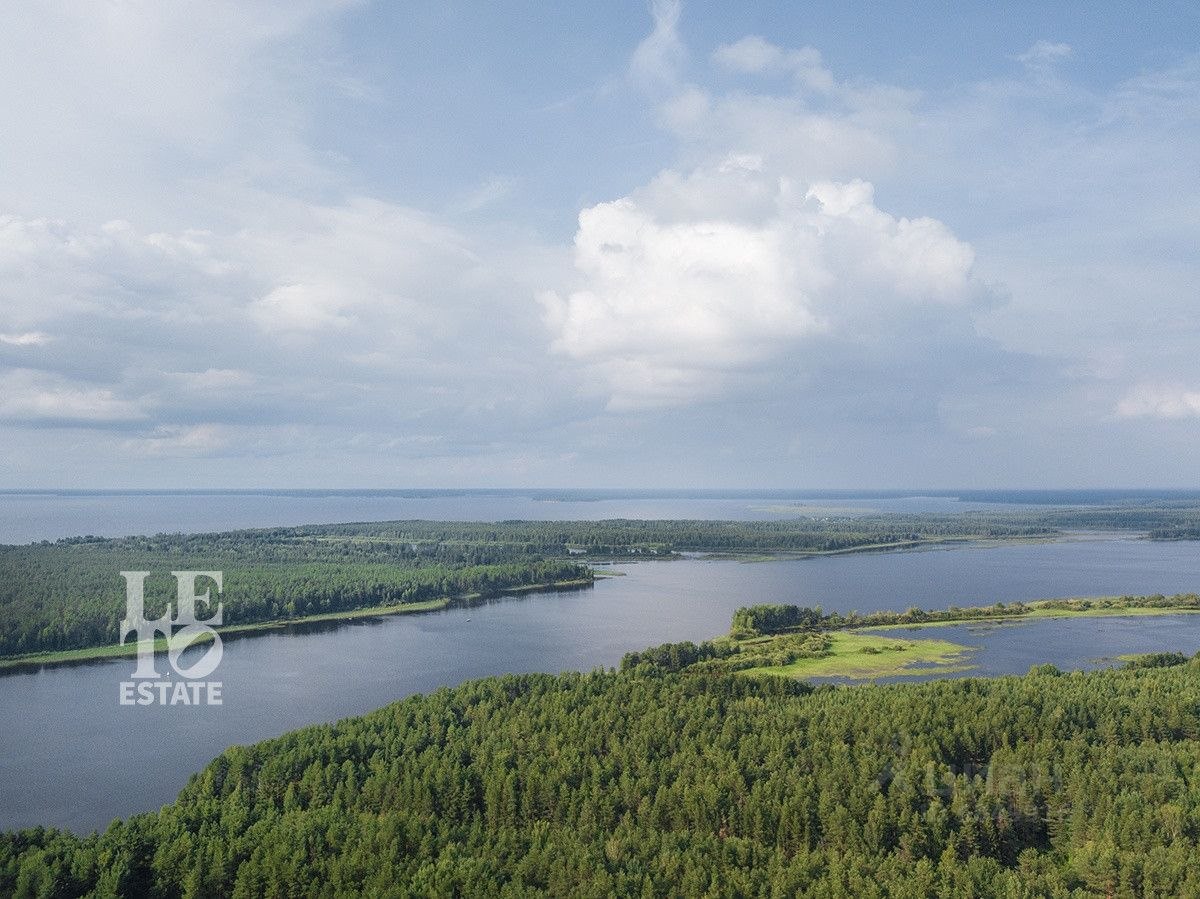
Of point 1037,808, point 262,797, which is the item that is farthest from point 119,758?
point 1037,808

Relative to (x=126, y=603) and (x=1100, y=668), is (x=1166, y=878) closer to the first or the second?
(x=1100, y=668)

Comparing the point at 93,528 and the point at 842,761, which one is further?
the point at 93,528

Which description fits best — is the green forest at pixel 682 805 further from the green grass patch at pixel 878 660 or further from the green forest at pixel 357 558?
the green forest at pixel 357 558

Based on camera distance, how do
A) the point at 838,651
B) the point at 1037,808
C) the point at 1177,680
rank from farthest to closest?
the point at 838,651 → the point at 1177,680 → the point at 1037,808

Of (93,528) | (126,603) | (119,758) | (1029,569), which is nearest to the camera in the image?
(119,758)

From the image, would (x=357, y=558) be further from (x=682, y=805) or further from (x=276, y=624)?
(x=682, y=805)

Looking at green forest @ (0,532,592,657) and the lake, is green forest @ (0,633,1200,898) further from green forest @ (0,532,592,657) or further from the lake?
green forest @ (0,532,592,657)
